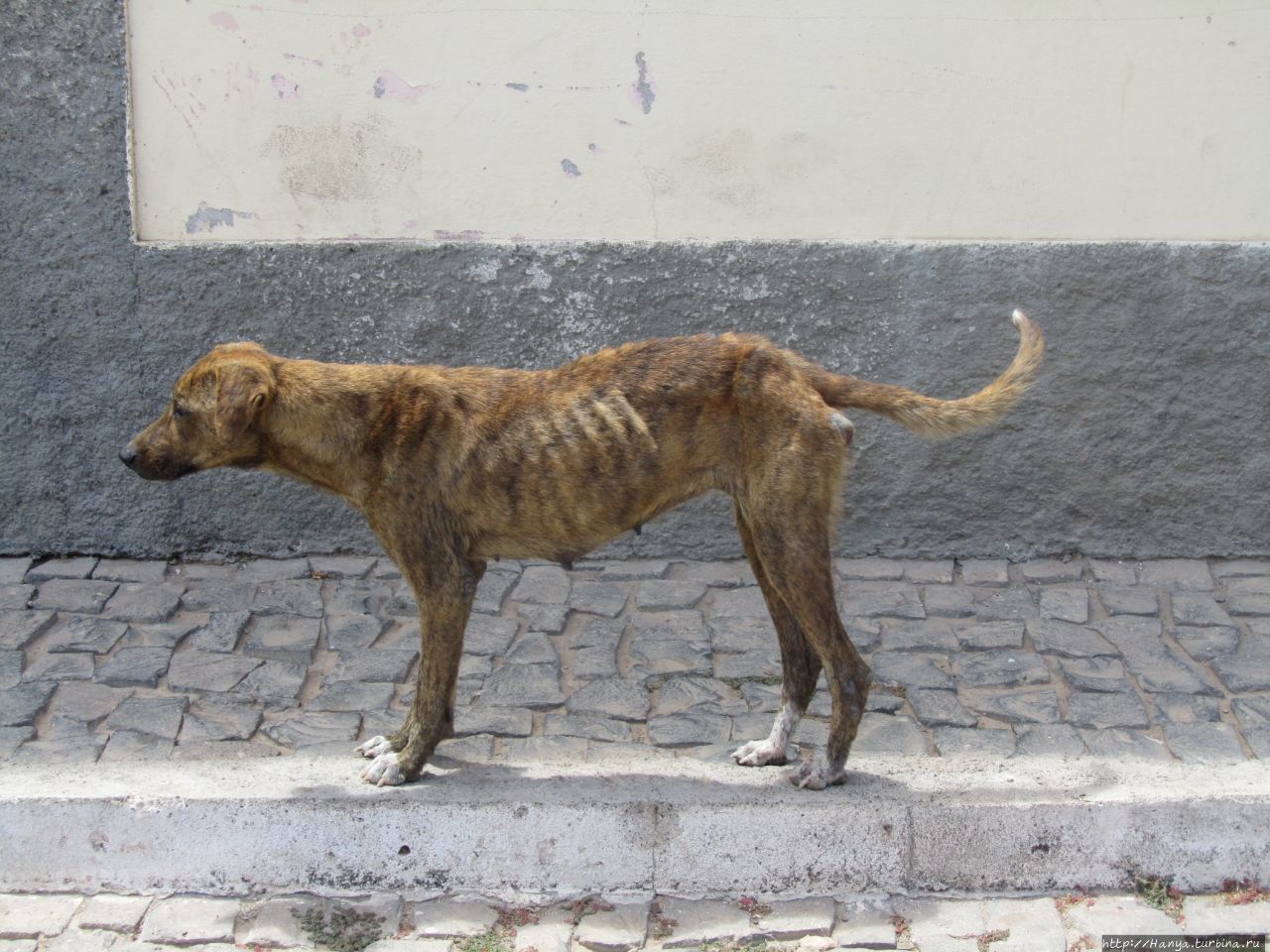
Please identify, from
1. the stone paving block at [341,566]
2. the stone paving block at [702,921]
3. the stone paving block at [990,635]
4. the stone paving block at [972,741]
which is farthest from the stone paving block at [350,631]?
the stone paving block at [990,635]

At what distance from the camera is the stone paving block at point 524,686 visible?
4.49 m

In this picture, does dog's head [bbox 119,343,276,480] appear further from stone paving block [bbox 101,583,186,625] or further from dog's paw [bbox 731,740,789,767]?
dog's paw [bbox 731,740,789,767]

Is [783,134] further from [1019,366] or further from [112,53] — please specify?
[112,53]

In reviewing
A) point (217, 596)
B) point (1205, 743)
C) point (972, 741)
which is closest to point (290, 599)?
point (217, 596)

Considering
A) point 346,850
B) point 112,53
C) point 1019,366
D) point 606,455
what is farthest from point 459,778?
point 112,53

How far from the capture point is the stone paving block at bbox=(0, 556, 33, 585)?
558 cm

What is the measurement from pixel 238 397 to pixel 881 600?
2887mm

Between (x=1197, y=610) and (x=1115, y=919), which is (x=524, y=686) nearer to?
(x=1115, y=919)

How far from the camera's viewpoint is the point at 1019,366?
387cm

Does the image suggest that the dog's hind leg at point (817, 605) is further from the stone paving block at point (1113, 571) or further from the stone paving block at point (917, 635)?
the stone paving block at point (1113, 571)

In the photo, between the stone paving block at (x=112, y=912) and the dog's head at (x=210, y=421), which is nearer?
the stone paving block at (x=112, y=912)

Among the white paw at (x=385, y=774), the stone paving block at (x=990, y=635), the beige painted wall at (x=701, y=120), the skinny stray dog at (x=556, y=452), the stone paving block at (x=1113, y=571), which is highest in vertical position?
the beige painted wall at (x=701, y=120)

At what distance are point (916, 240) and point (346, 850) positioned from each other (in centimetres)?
358

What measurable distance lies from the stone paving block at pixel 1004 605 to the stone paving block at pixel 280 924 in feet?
9.54
